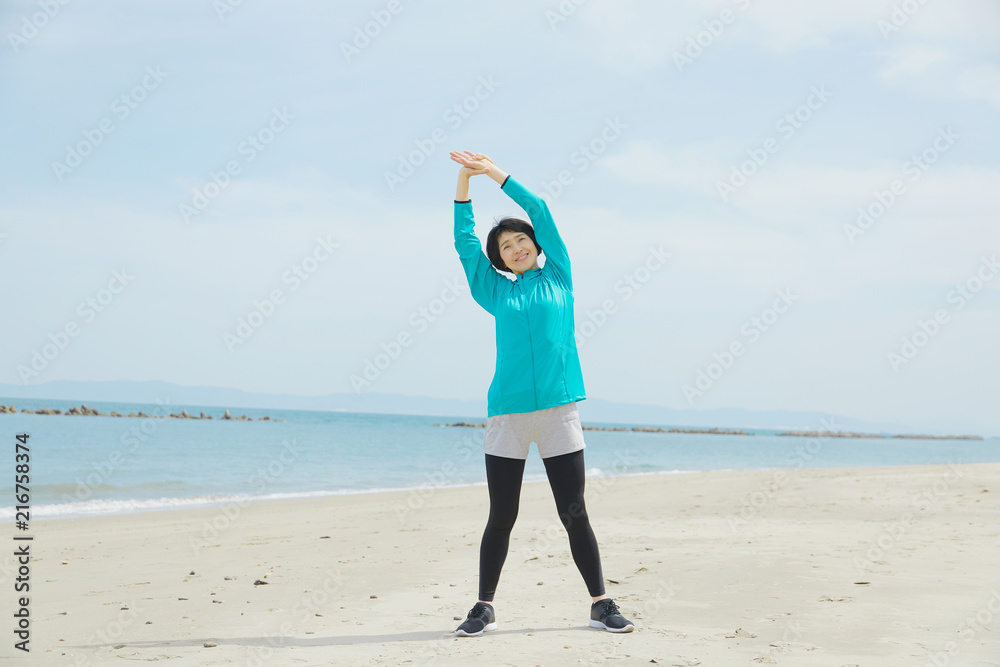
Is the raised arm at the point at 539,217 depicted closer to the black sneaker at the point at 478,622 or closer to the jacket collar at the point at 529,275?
the jacket collar at the point at 529,275

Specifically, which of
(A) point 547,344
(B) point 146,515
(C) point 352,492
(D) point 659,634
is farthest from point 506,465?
(C) point 352,492

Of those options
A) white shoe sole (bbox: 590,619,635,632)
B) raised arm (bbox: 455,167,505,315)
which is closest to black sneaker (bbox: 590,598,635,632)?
white shoe sole (bbox: 590,619,635,632)

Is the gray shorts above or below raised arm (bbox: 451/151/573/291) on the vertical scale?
below

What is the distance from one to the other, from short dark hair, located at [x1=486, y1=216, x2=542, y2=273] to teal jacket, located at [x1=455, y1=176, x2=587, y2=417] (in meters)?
0.04

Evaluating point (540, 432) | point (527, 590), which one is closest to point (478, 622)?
point (540, 432)

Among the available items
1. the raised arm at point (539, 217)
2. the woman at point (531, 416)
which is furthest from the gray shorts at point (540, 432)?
the raised arm at point (539, 217)

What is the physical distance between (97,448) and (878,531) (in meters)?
20.7

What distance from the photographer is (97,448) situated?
2080 cm

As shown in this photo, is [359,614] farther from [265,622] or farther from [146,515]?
[146,515]

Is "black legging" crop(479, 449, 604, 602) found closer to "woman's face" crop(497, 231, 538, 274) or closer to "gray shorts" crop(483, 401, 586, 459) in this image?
"gray shorts" crop(483, 401, 586, 459)

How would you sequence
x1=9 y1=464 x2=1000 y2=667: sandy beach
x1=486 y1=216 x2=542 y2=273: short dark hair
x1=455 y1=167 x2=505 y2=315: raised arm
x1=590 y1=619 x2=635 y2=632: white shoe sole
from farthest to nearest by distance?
x1=486 y1=216 x2=542 y2=273: short dark hair
x1=455 y1=167 x2=505 y2=315: raised arm
x1=590 y1=619 x2=635 y2=632: white shoe sole
x1=9 y1=464 x2=1000 y2=667: sandy beach

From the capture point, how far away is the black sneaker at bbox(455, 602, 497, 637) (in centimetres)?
322

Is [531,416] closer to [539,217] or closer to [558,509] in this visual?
[558,509]

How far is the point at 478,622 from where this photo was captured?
3.25 metres
